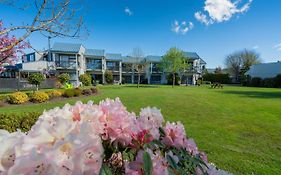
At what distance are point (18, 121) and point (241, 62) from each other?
6896 cm

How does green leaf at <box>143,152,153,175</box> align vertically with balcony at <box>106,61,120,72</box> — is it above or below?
below

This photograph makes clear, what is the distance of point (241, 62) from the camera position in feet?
211

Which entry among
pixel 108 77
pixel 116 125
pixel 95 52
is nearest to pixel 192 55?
pixel 108 77

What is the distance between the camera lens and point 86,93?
62.5 feet

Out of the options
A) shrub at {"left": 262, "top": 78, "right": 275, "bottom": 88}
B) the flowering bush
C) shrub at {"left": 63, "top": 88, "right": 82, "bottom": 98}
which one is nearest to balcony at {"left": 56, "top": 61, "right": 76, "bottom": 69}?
shrub at {"left": 63, "top": 88, "right": 82, "bottom": 98}

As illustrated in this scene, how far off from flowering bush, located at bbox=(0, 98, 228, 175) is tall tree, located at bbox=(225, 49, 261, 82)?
66160 mm

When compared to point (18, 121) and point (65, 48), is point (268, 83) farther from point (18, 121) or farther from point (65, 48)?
point (18, 121)

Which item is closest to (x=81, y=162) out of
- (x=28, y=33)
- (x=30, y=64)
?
(x=28, y=33)

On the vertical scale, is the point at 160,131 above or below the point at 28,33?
below

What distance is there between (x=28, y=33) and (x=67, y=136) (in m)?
3.58

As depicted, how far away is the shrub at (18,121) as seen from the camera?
195 inches

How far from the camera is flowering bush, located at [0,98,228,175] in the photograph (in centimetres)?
69

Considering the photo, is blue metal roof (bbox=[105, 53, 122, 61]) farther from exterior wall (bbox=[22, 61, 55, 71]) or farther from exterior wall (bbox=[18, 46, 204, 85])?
exterior wall (bbox=[22, 61, 55, 71])

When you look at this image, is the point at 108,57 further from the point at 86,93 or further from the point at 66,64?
the point at 86,93
